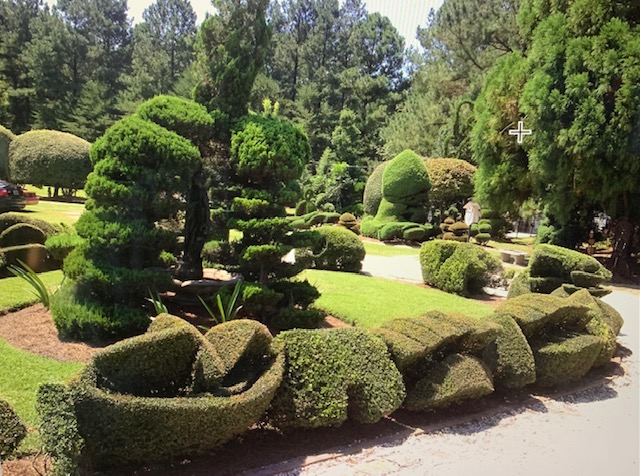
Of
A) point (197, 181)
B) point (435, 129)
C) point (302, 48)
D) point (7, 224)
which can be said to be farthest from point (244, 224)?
point (302, 48)

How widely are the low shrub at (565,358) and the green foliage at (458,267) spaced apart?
460 centimetres

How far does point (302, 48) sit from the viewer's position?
3775 centimetres

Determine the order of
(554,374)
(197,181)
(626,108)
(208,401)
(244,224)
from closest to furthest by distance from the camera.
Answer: (208,401) < (554,374) < (244,224) < (197,181) < (626,108)

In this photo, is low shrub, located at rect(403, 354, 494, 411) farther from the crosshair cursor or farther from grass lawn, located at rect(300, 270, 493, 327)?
the crosshair cursor

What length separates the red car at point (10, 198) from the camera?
1684cm

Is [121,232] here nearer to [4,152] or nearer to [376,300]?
[376,300]

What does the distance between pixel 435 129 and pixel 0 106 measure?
25639mm

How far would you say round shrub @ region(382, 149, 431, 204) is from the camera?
2128 centimetres

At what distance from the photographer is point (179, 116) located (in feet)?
19.8

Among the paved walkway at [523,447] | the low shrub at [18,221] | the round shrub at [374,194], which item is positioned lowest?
the paved walkway at [523,447]

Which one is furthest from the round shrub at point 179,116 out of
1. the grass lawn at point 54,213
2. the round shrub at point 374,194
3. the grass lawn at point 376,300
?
the round shrub at point 374,194

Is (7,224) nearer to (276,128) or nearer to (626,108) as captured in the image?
(276,128)

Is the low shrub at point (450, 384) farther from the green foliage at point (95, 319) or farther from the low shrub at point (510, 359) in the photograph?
the green foliage at point (95, 319)

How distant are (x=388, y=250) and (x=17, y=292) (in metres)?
12.7
